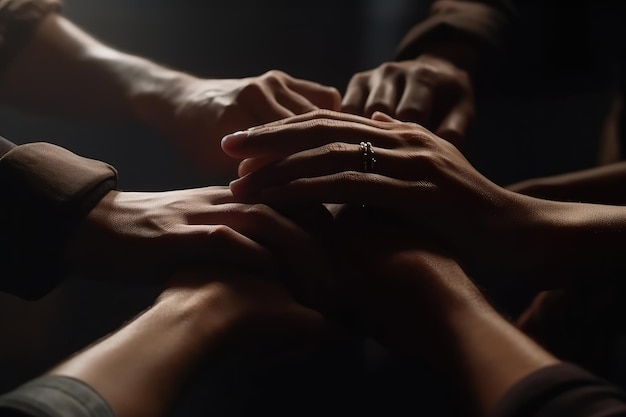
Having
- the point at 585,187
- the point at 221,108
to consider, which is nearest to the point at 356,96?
the point at 221,108

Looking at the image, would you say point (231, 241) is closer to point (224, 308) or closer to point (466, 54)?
point (224, 308)

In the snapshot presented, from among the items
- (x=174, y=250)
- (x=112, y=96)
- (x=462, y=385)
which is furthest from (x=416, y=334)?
(x=112, y=96)

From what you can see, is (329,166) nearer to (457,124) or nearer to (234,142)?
(234,142)

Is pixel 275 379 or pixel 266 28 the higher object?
pixel 266 28

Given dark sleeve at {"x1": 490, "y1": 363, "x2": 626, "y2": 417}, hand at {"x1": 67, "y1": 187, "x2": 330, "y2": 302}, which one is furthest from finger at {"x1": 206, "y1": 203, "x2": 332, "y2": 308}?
dark sleeve at {"x1": 490, "y1": 363, "x2": 626, "y2": 417}

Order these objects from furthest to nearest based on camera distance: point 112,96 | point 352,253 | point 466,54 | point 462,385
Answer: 1. point 466,54
2. point 112,96
3. point 352,253
4. point 462,385

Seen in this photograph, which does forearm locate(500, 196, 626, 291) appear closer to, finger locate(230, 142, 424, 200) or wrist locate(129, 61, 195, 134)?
finger locate(230, 142, 424, 200)
